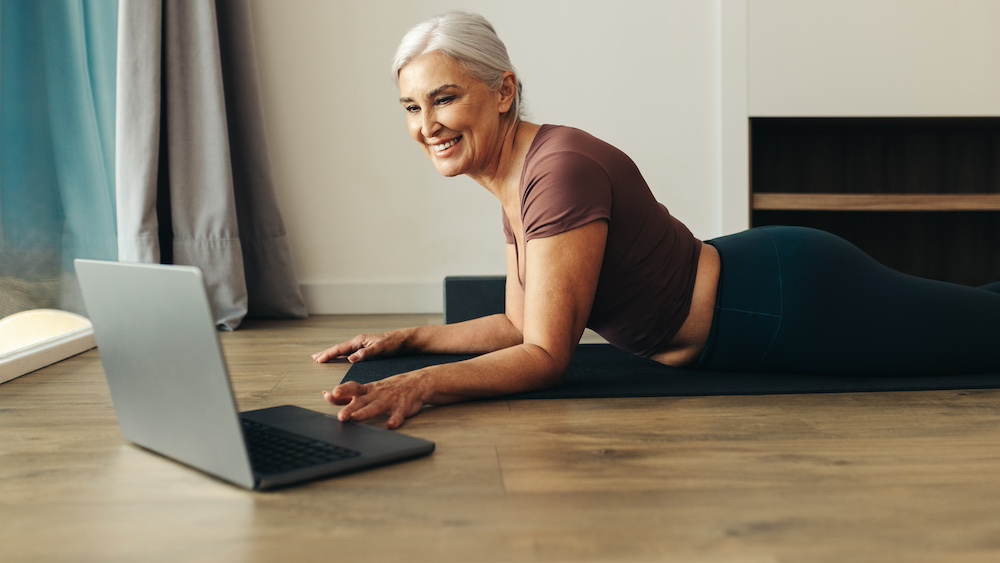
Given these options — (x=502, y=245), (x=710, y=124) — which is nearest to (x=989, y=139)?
(x=710, y=124)

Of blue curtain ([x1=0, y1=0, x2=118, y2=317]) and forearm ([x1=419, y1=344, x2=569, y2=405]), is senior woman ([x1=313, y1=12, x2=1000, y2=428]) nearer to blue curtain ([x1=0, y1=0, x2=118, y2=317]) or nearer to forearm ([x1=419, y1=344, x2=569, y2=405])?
forearm ([x1=419, y1=344, x2=569, y2=405])

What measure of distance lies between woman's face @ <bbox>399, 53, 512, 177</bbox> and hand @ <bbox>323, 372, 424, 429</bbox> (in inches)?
20.1

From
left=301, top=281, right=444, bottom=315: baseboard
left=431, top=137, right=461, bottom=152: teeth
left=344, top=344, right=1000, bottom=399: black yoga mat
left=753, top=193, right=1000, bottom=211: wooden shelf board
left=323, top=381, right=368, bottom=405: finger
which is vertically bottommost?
left=301, top=281, right=444, bottom=315: baseboard

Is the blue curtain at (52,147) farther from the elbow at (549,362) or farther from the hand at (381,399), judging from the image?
the elbow at (549,362)

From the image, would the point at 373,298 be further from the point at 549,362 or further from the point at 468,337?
the point at 549,362

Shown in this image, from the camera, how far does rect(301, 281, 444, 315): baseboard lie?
3371 mm

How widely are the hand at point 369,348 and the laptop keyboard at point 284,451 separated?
72 centimetres

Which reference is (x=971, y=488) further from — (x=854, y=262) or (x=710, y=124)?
(x=710, y=124)

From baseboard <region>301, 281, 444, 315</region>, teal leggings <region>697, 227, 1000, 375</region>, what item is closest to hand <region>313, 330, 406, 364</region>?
teal leggings <region>697, 227, 1000, 375</region>

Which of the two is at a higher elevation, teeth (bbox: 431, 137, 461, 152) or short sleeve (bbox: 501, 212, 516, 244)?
teeth (bbox: 431, 137, 461, 152)

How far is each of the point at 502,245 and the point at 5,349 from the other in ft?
5.81

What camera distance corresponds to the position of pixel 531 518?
1.02 m

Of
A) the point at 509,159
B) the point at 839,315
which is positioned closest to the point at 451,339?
the point at 509,159

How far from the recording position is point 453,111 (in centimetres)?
173
